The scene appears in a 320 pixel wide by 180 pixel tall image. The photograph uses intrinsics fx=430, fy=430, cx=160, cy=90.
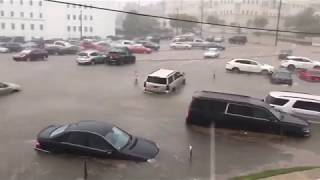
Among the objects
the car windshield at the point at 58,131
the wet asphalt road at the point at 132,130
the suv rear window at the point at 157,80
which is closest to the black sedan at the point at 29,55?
the wet asphalt road at the point at 132,130

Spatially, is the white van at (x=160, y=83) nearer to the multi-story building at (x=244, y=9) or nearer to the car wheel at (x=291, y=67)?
the car wheel at (x=291, y=67)

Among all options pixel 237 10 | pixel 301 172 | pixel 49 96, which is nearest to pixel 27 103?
pixel 49 96

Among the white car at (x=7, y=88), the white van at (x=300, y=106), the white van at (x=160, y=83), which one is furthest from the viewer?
the white van at (x=160, y=83)

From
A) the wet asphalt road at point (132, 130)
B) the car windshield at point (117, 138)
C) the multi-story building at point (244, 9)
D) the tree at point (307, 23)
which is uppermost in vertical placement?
the multi-story building at point (244, 9)

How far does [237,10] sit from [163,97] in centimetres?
11684

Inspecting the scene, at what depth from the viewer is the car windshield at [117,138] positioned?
46.1ft

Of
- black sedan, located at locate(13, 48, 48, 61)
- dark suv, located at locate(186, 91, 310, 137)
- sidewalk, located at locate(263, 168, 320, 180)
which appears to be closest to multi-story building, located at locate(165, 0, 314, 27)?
black sedan, located at locate(13, 48, 48, 61)

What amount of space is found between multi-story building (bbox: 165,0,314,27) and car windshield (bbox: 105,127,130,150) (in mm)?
119318

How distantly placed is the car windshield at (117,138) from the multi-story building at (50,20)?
8533cm

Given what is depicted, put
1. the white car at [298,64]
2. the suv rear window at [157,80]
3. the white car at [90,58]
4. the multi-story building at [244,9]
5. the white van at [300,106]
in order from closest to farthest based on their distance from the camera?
the white van at [300,106], the suv rear window at [157,80], the white car at [90,58], the white car at [298,64], the multi-story building at [244,9]

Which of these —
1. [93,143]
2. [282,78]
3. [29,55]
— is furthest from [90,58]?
[93,143]

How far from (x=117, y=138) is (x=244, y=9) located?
130m

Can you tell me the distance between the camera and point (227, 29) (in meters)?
123

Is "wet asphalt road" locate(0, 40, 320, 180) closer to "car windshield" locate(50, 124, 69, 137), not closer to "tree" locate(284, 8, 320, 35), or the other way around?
"car windshield" locate(50, 124, 69, 137)
